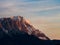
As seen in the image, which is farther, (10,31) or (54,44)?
(10,31)

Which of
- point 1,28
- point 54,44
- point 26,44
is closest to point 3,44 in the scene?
point 26,44

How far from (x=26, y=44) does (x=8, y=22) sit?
3709 cm

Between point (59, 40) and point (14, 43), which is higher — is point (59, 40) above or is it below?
above

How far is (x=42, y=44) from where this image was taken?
4369cm

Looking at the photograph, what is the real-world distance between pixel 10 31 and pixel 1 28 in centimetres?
403

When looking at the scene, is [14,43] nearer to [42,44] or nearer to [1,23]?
[42,44]

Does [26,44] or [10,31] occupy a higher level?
[26,44]

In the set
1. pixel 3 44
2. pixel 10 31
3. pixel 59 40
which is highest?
pixel 59 40

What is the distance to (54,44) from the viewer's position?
3938 centimetres

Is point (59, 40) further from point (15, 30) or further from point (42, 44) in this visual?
point (15, 30)

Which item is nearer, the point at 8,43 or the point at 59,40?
the point at 59,40

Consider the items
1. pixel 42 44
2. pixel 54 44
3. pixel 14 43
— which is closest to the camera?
pixel 54 44

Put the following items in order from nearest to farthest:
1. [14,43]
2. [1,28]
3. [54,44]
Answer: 1. [54,44]
2. [14,43]
3. [1,28]

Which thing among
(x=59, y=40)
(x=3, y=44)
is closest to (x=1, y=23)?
Result: (x=3, y=44)
